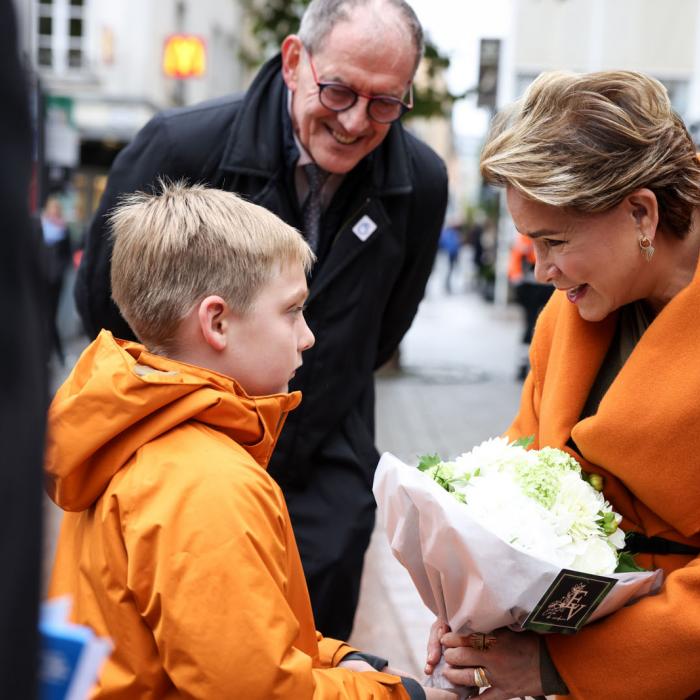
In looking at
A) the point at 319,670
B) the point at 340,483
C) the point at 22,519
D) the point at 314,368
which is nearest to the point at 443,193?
the point at 314,368

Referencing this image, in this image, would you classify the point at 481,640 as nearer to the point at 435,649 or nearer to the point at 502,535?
the point at 435,649

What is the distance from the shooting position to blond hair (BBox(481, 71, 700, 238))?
80.6 inches

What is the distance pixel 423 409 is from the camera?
34.7ft

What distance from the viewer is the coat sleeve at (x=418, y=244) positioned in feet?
11.5

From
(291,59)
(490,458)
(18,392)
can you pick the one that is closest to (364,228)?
(291,59)

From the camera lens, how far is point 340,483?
328 cm

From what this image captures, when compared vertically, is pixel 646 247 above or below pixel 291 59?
below

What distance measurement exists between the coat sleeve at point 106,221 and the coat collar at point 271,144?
0.72ft

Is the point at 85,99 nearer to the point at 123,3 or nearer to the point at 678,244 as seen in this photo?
the point at 123,3

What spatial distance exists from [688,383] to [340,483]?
1.46m

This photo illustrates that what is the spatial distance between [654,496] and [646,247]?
1.63 ft

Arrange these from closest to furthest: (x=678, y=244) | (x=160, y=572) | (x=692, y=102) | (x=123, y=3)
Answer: (x=160, y=572) < (x=678, y=244) < (x=692, y=102) < (x=123, y=3)

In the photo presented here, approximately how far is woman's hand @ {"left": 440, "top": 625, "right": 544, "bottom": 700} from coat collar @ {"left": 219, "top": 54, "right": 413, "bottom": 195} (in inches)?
61.4

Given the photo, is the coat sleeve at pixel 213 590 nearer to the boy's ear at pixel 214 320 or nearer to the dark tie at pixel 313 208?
the boy's ear at pixel 214 320
